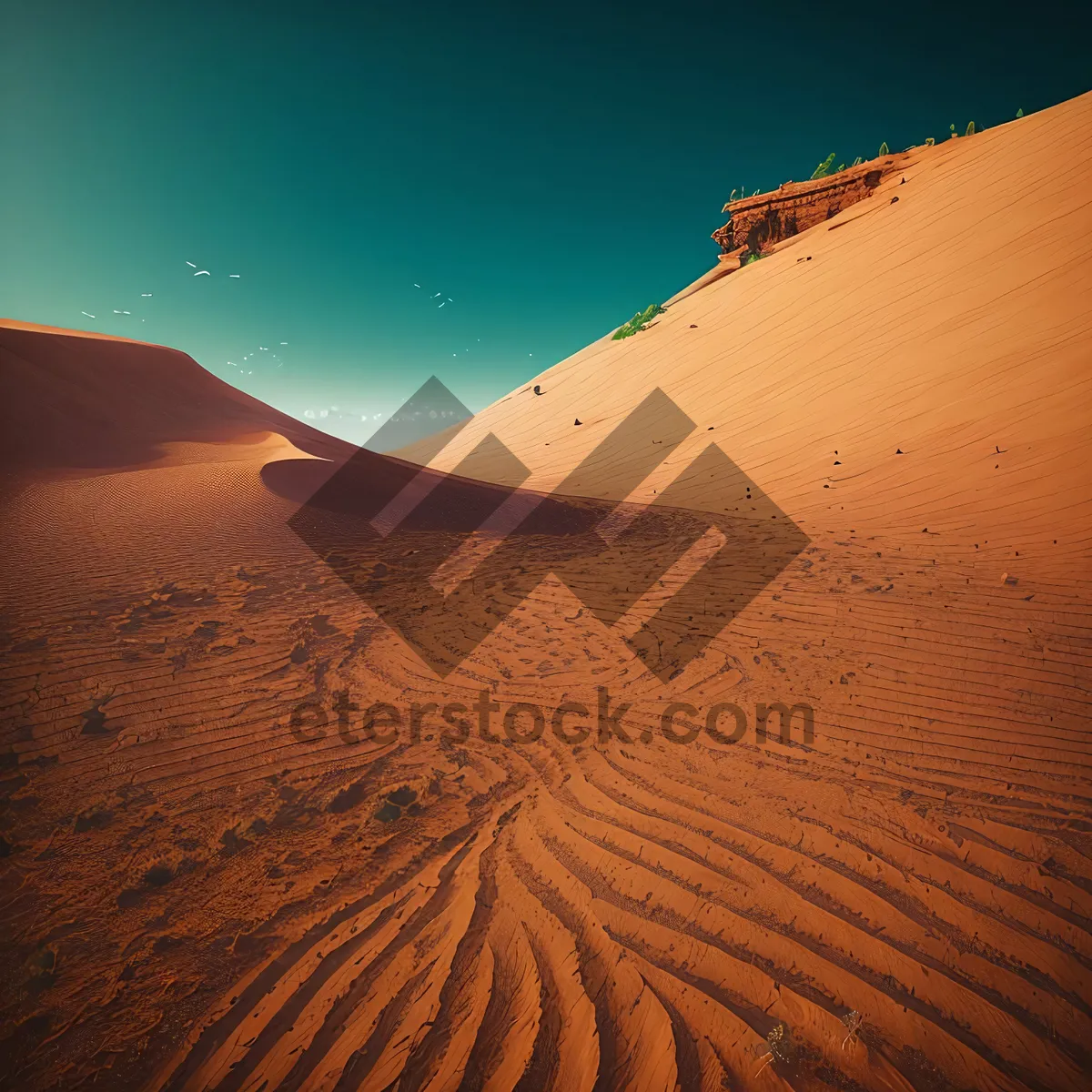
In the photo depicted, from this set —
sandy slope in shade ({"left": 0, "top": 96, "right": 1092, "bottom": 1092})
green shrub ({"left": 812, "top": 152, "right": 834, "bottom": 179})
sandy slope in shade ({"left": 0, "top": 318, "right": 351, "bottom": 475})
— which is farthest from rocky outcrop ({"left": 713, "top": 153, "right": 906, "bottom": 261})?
sandy slope in shade ({"left": 0, "top": 318, "right": 351, "bottom": 475})

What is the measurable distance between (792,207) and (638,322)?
722 cm

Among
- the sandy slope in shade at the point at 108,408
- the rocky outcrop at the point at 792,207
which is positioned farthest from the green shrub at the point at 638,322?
the sandy slope in shade at the point at 108,408

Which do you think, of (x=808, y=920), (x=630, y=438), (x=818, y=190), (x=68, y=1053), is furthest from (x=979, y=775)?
(x=818, y=190)

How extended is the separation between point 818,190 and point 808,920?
23.1 m

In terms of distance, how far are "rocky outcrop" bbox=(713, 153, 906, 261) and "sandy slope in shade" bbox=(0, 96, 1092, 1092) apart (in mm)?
16076

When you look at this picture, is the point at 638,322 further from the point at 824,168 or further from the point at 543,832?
the point at 543,832

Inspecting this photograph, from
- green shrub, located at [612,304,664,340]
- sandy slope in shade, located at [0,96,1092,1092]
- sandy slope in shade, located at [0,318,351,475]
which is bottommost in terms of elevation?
sandy slope in shade, located at [0,96,1092,1092]

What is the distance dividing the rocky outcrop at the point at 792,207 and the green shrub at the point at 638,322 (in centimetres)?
438

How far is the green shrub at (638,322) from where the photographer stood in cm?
1839

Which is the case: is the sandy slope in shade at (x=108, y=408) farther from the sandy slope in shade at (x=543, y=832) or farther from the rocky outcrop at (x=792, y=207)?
the rocky outcrop at (x=792, y=207)

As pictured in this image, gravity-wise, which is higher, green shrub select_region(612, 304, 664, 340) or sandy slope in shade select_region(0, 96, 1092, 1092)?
green shrub select_region(612, 304, 664, 340)

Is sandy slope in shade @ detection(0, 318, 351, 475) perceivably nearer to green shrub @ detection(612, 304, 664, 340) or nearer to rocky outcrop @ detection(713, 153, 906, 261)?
green shrub @ detection(612, 304, 664, 340)

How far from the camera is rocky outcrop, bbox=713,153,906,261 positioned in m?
16.6

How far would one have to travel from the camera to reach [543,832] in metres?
2.57
